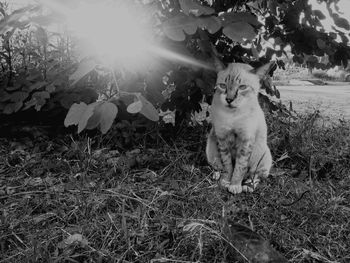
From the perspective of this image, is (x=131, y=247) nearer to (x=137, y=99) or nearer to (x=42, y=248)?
(x=42, y=248)

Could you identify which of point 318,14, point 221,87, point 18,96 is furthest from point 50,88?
point 318,14

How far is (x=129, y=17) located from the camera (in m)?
1.51

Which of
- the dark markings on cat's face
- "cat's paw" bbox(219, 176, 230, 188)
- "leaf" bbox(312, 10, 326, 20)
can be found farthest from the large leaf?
"leaf" bbox(312, 10, 326, 20)

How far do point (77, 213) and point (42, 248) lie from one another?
0.36 metres

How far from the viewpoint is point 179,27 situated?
56.8 inches

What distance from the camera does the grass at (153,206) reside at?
1516 mm

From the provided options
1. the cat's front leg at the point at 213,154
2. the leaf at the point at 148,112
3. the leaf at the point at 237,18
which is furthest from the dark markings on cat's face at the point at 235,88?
the leaf at the point at 148,112

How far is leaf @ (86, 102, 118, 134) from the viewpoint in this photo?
1200 millimetres

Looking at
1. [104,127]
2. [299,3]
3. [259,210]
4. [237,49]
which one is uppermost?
[299,3]

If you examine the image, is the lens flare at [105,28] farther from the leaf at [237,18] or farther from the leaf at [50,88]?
the leaf at [50,88]

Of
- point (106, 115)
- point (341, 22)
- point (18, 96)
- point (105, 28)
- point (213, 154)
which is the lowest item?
point (213, 154)

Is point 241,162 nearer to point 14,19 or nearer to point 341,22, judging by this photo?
point 341,22

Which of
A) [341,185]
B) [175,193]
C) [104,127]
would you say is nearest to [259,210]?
[175,193]

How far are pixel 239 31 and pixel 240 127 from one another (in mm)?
902
